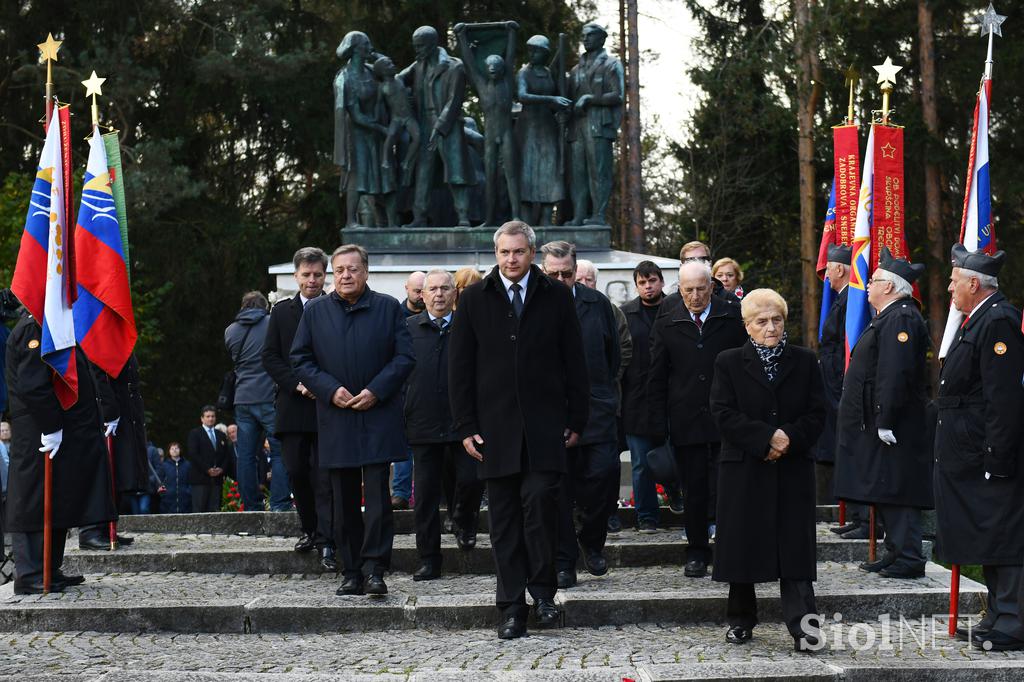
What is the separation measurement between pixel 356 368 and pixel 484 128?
708cm

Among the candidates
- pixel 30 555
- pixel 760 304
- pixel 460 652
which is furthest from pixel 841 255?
pixel 30 555

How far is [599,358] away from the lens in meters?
8.70

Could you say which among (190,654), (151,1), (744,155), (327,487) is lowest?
(190,654)

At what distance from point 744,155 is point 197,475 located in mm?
15373

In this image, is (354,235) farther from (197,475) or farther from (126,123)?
(126,123)

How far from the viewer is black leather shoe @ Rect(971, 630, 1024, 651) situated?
684 cm

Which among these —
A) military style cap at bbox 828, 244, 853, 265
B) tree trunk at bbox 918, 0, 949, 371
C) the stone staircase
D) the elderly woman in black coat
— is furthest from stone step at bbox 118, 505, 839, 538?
tree trunk at bbox 918, 0, 949, 371

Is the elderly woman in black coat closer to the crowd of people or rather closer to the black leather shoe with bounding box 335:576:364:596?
the crowd of people

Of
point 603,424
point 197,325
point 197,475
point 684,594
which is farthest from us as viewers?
point 197,325

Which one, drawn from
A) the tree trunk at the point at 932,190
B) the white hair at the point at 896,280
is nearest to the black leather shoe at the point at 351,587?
the white hair at the point at 896,280

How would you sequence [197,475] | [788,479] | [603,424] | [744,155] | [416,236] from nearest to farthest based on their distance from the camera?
[788,479], [603,424], [416,236], [197,475], [744,155]

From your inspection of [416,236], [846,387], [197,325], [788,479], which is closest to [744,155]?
[197,325]

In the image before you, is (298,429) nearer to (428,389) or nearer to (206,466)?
→ (428,389)

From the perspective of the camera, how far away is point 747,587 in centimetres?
693
